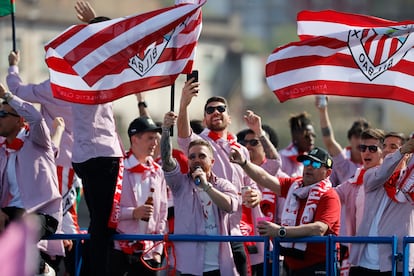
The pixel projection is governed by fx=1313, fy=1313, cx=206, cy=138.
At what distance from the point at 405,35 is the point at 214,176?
6.30ft

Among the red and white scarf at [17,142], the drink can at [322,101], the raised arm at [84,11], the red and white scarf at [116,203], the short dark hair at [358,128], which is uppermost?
the raised arm at [84,11]

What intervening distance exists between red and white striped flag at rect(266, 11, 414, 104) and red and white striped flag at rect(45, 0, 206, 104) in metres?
0.81

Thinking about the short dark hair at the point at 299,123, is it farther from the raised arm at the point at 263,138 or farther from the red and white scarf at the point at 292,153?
the raised arm at the point at 263,138

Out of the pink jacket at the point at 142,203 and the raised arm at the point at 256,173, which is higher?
the raised arm at the point at 256,173

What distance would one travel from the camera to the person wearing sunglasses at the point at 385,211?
33.9 feet

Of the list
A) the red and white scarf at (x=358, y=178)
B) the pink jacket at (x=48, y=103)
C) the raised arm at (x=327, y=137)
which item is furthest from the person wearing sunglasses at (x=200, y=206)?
the raised arm at (x=327, y=137)

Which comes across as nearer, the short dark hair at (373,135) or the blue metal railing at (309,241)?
the blue metal railing at (309,241)

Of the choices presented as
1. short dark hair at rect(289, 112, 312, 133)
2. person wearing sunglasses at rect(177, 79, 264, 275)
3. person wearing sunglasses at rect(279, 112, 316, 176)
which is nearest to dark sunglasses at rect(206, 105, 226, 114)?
person wearing sunglasses at rect(177, 79, 264, 275)

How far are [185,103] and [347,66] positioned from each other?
1435mm

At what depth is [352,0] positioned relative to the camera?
2260 inches

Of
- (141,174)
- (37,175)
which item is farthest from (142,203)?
(37,175)

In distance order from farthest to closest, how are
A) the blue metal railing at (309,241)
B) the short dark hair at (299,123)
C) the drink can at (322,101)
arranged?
1. the short dark hair at (299,123)
2. the drink can at (322,101)
3. the blue metal railing at (309,241)

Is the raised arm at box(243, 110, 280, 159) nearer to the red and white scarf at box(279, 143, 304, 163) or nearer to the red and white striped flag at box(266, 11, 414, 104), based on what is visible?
the red and white striped flag at box(266, 11, 414, 104)

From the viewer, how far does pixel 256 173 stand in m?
10.7
